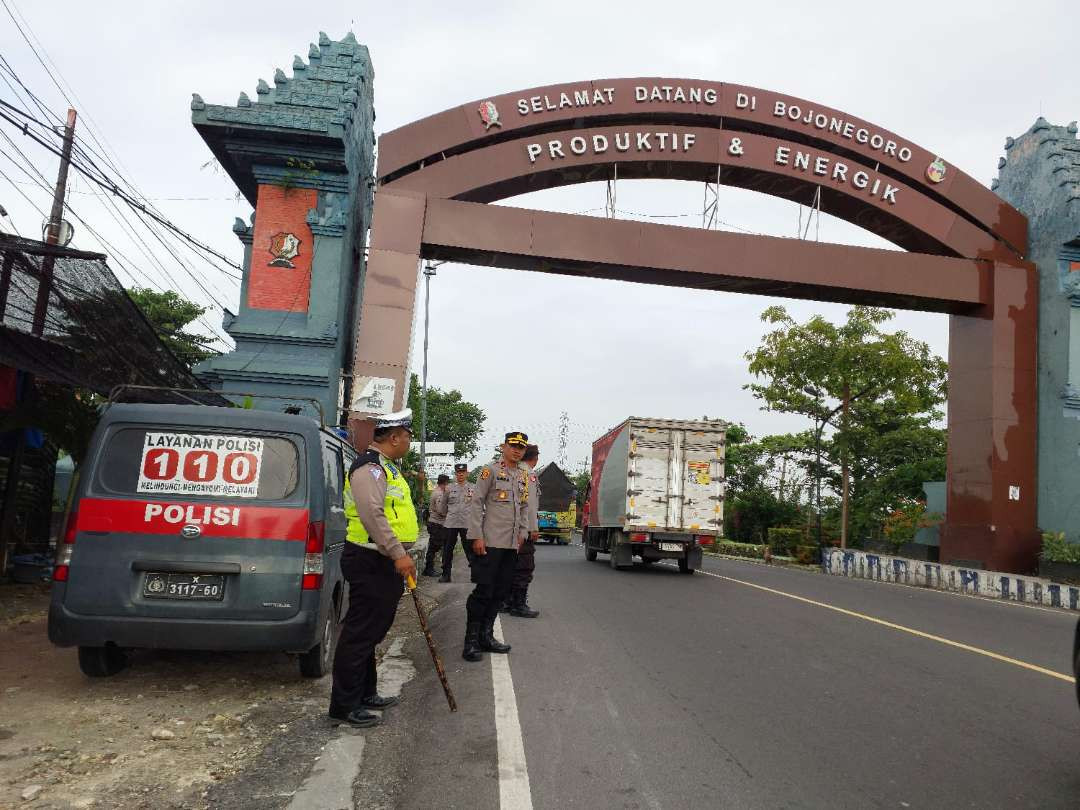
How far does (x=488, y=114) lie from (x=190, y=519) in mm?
15178

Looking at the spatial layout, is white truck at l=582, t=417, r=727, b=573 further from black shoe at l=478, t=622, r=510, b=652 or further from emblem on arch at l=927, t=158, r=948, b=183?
black shoe at l=478, t=622, r=510, b=652

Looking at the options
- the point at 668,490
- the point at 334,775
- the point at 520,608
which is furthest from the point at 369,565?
the point at 668,490

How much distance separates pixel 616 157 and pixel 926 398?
45.7 feet

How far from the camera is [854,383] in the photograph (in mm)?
26859

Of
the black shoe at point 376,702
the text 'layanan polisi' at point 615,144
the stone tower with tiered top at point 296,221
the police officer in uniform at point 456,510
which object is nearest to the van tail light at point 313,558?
the black shoe at point 376,702

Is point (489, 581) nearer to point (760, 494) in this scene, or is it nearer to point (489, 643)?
point (489, 643)

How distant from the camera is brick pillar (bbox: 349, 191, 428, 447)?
1723 cm

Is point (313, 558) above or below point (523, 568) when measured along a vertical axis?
above

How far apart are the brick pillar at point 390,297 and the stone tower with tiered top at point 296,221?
53cm

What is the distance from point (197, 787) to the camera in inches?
148

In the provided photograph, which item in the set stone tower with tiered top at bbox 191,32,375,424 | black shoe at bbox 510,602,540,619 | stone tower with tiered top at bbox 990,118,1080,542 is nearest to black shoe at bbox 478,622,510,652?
black shoe at bbox 510,602,540,619

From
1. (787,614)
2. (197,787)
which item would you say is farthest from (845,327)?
(197,787)

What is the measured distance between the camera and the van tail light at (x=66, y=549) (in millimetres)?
5074

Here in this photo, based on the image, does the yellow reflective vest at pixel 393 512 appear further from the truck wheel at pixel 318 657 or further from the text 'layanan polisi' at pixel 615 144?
the text 'layanan polisi' at pixel 615 144
